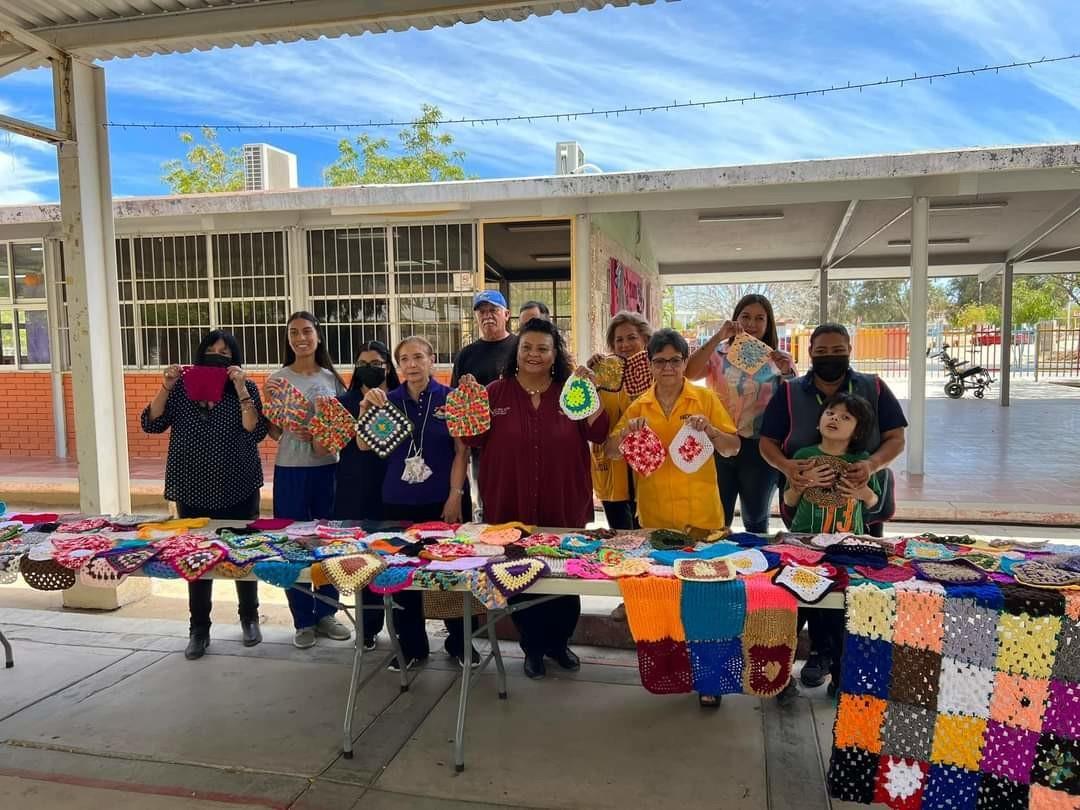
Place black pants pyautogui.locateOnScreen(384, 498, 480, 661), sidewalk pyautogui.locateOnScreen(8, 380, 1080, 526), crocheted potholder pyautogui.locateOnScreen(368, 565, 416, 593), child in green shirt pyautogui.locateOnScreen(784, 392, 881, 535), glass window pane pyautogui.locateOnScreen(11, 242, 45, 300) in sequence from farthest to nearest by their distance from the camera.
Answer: glass window pane pyautogui.locateOnScreen(11, 242, 45, 300) < sidewalk pyautogui.locateOnScreen(8, 380, 1080, 526) < black pants pyautogui.locateOnScreen(384, 498, 480, 661) < child in green shirt pyautogui.locateOnScreen(784, 392, 881, 535) < crocheted potholder pyautogui.locateOnScreen(368, 565, 416, 593)

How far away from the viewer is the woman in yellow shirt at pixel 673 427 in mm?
3242

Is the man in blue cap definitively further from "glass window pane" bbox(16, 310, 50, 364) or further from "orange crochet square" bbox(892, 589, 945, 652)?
"glass window pane" bbox(16, 310, 50, 364)

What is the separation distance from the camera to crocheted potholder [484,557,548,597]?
2.63m

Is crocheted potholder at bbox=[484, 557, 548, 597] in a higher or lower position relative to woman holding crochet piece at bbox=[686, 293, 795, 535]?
lower

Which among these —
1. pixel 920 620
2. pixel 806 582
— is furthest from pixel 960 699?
pixel 806 582

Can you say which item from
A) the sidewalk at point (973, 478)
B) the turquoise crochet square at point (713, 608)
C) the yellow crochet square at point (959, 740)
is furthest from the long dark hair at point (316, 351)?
the sidewalk at point (973, 478)

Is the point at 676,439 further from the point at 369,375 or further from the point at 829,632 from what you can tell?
the point at 369,375

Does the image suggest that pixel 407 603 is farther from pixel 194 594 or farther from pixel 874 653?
pixel 874 653

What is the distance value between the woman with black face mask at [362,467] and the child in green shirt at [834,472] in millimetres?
2039

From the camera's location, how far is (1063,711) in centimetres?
223

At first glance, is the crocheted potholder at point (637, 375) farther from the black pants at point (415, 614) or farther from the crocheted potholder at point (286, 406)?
the crocheted potholder at point (286, 406)

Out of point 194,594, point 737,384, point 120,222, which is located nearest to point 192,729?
point 194,594

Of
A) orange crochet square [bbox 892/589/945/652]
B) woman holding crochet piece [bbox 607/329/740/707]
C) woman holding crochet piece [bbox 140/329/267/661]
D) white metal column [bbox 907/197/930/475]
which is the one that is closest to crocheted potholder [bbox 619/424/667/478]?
woman holding crochet piece [bbox 607/329/740/707]

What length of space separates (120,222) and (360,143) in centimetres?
2006
